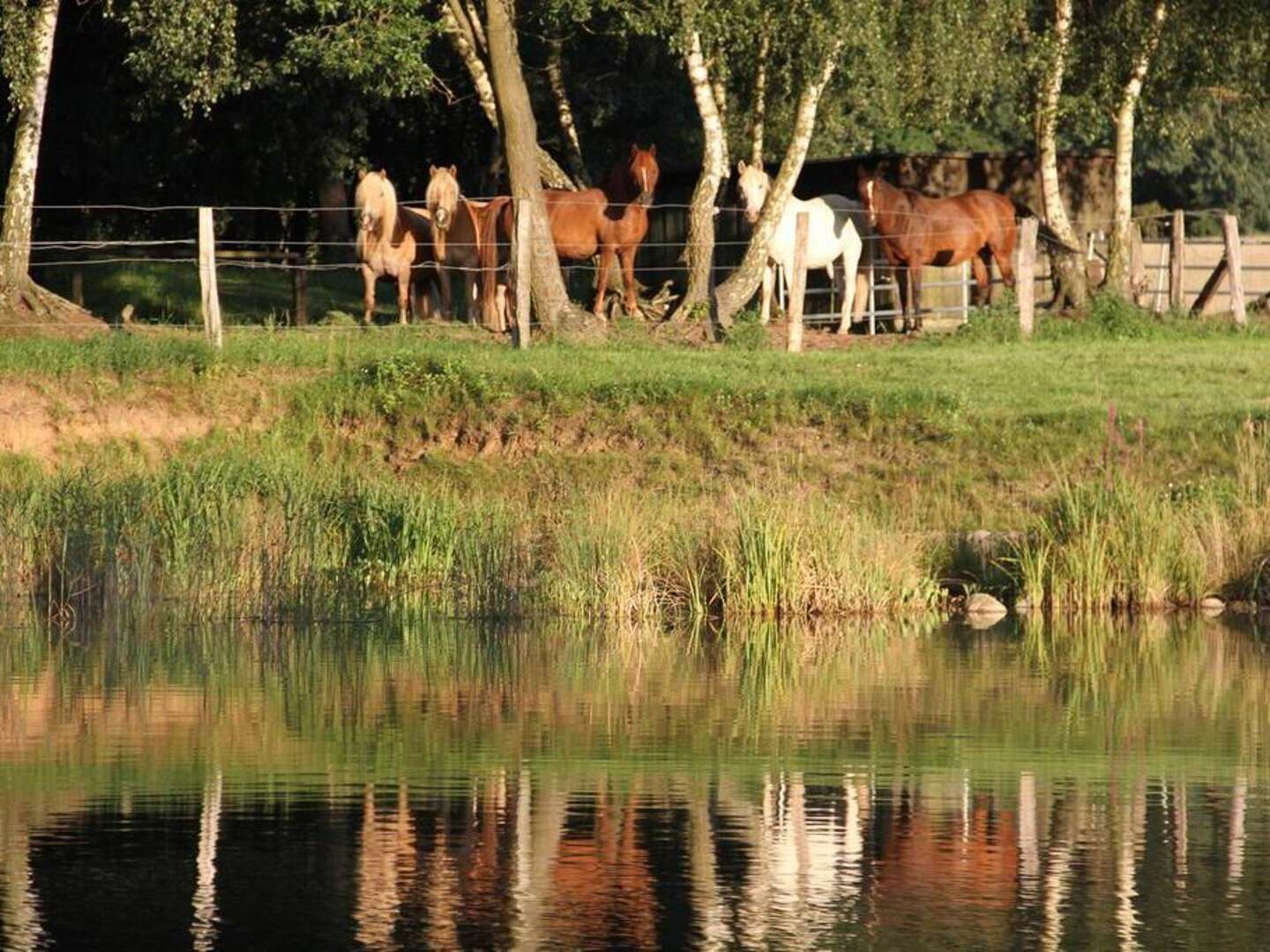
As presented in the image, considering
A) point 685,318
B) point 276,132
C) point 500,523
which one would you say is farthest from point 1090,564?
point 276,132

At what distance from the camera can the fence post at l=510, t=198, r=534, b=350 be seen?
98.8 feet

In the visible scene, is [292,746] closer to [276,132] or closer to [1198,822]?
[1198,822]

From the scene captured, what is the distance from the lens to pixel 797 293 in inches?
1213

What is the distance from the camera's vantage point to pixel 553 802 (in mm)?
12539

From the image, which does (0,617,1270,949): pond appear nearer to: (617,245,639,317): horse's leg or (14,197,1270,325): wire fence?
(14,197,1270,325): wire fence

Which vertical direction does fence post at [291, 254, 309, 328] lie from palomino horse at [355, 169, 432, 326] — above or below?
below

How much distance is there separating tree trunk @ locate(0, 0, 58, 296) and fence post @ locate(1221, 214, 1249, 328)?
14.3 metres

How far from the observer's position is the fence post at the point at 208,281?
28625 millimetres

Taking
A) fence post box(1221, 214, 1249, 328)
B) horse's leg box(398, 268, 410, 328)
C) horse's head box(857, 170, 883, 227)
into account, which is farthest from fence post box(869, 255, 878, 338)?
horse's leg box(398, 268, 410, 328)

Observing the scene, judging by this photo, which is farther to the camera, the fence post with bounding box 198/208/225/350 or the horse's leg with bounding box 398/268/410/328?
the horse's leg with bounding box 398/268/410/328

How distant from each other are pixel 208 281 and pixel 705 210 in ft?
24.5

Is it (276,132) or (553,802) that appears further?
(276,132)

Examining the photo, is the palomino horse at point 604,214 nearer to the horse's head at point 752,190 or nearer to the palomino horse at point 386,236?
the horse's head at point 752,190

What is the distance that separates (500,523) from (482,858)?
1006cm
